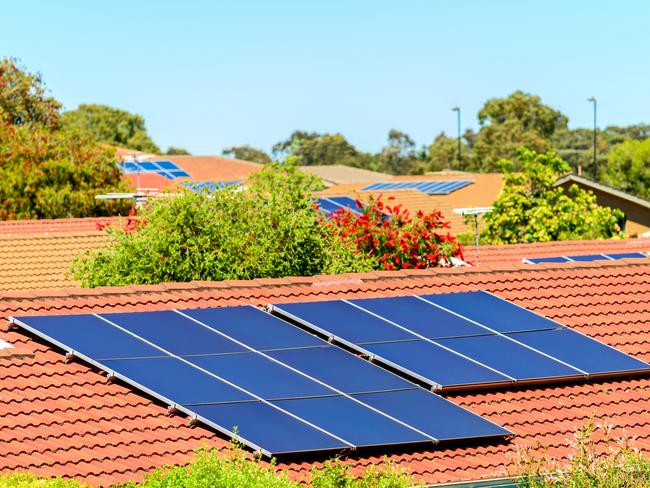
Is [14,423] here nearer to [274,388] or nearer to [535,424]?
[274,388]

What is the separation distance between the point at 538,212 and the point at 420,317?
2728 centimetres

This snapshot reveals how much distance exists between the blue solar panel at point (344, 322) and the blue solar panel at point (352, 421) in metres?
1.72

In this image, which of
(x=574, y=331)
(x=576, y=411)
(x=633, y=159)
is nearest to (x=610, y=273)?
(x=574, y=331)

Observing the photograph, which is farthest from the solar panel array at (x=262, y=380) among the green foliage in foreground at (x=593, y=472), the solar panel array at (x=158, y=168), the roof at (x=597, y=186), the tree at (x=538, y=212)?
the solar panel array at (x=158, y=168)

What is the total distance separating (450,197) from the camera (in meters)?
68.5

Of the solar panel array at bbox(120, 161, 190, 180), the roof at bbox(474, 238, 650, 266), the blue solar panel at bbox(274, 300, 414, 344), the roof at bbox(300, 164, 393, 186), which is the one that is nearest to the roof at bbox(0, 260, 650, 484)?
the blue solar panel at bbox(274, 300, 414, 344)

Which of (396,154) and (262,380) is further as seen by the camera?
(396,154)

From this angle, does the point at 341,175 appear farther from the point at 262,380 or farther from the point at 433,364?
the point at 262,380

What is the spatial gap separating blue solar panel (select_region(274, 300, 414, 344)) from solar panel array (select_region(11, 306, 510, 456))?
0.82 ft

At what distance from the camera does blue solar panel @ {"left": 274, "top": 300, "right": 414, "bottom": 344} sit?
17.5 m

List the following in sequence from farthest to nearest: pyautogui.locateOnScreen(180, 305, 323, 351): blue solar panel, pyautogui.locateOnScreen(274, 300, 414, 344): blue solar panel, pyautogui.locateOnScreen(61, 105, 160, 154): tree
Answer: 1. pyautogui.locateOnScreen(61, 105, 160, 154): tree
2. pyautogui.locateOnScreen(274, 300, 414, 344): blue solar panel
3. pyautogui.locateOnScreen(180, 305, 323, 351): blue solar panel

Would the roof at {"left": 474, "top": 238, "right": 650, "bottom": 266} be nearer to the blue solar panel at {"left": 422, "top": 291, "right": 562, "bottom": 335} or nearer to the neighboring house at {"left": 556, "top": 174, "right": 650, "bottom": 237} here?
the blue solar panel at {"left": 422, "top": 291, "right": 562, "bottom": 335}

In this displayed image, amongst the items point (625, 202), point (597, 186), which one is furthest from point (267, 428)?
point (625, 202)

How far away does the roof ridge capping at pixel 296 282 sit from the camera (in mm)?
18047
